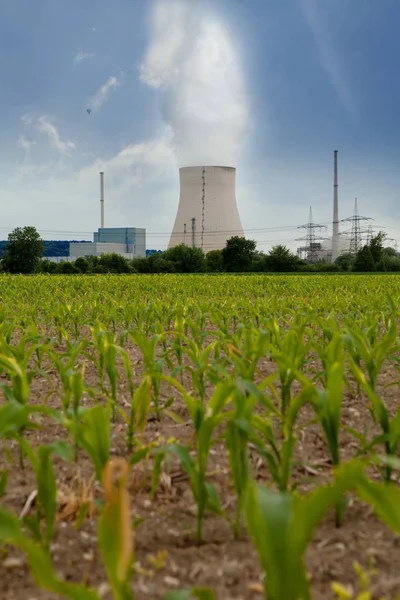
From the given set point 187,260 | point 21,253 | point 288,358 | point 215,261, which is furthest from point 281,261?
point 288,358

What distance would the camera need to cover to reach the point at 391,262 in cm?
6519

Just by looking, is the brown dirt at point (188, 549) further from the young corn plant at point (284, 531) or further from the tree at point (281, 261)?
the tree at point (281, 261)

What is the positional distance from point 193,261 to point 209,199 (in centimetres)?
779

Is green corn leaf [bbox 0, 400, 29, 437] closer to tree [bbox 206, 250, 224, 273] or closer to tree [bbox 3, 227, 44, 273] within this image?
tree [bbox 206, 250, 224, 273]

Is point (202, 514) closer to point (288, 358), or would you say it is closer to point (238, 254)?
point (288, 358)

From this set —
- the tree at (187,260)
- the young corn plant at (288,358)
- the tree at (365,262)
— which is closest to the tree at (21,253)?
the tree at (187,260)

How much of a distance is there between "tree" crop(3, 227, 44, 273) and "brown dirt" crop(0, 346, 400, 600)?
224ft

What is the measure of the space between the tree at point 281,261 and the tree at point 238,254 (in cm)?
273

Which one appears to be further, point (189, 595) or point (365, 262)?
point (365, 262)

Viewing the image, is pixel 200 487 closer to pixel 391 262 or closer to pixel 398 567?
pixel 398 567

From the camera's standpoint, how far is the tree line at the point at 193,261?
59.5 m

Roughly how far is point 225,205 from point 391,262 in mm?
24735

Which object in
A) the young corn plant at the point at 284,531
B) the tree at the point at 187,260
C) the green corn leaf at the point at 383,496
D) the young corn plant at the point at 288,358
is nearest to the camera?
the young corn plant at the point at 284,531

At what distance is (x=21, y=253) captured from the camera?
2655 inches
